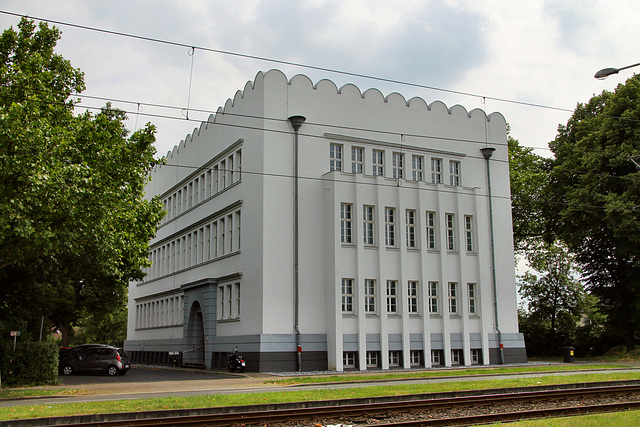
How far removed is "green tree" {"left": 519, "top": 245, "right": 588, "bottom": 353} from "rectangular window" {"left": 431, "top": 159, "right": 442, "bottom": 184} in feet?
58.0

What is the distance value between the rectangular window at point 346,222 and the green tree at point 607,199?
14.8 meters

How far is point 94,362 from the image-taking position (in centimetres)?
3347

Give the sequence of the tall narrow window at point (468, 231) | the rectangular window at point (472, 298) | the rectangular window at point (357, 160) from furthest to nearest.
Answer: the tall narrow window at point (468, 231) → the rectangular window at point (472, 298) → the rectangular window at point (357, 160)

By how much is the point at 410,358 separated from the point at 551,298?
20.8 meters

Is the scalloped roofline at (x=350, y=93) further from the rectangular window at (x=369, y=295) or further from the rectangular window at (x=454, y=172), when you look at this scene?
the rectangular window at (x=369, y=295)

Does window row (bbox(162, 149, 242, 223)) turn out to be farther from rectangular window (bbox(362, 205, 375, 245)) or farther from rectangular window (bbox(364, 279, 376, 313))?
rectangular window (bbox(364, 279, 376, 313))

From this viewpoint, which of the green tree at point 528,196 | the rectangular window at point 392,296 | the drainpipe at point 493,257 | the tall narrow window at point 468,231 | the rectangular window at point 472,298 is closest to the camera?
the rectangular window at point 392,296

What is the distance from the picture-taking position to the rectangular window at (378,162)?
3447 cm

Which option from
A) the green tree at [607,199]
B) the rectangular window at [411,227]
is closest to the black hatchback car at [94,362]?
the rectangular window at [411,227]

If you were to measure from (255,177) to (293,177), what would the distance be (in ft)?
6.32

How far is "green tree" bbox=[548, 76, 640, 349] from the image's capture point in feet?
124

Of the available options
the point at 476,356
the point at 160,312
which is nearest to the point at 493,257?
the point at 476,356

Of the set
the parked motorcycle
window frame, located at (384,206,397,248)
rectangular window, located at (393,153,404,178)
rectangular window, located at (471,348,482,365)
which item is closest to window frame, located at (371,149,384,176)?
rectangular window, located at (393,153,404,178)

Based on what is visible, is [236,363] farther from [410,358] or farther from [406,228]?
[406,228]
